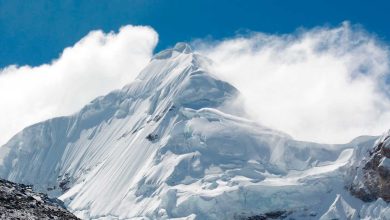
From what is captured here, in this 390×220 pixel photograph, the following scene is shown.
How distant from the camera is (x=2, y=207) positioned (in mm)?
123375

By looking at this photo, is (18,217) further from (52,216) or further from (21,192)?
(21,192)

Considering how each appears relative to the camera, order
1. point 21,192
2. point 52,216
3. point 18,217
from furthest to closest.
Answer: point 21,192 → point 52,216 → point 18,217

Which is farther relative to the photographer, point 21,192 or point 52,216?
point 21,192

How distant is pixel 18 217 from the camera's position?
396ft

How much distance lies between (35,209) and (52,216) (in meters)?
2.66

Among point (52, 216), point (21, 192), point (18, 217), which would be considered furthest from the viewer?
point (21, 192)

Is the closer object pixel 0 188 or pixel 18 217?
pixel 18 217

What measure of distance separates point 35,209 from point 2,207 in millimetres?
7086

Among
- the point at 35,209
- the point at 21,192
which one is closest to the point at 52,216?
the point at 35,209

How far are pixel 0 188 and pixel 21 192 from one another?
710 centimetres

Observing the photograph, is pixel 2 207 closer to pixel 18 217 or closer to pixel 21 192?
pixel 18 217

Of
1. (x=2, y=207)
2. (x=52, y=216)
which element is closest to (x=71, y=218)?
(x=52, y=216)

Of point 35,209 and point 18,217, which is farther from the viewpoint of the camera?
point 35,209

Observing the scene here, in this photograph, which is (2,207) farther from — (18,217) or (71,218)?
(71,218)
